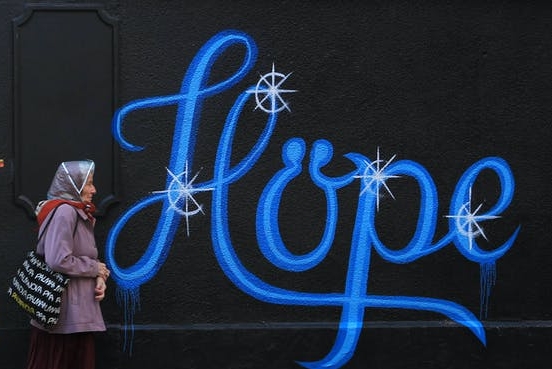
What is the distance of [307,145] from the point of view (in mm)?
5469

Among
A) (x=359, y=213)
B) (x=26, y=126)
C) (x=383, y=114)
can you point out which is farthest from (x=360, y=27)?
(x=26, y=126)

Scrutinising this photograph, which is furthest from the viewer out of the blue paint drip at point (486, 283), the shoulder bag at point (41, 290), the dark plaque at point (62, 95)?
the blue paint drip at point (486, 283)

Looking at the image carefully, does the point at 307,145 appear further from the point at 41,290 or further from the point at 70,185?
the point at 41,290

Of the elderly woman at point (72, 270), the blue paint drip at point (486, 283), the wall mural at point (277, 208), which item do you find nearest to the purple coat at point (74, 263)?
the elderly woman at point (72, 270)

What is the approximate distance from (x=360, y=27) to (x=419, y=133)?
83cm

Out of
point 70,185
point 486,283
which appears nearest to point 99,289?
point 70,185

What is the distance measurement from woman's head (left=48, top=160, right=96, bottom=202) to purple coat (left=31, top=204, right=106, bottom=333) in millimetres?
97

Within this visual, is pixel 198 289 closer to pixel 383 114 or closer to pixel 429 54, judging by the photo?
pixel 383 114

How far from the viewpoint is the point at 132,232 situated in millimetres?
5383

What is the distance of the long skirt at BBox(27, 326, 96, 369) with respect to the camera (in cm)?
462

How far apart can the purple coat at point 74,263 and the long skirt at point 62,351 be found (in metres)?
0.10

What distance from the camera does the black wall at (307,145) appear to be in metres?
5.34

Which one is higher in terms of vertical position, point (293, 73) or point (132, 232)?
point (293, 73)

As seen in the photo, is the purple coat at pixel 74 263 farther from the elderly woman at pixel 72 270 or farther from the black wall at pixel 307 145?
the black wall at pixel 307 145
